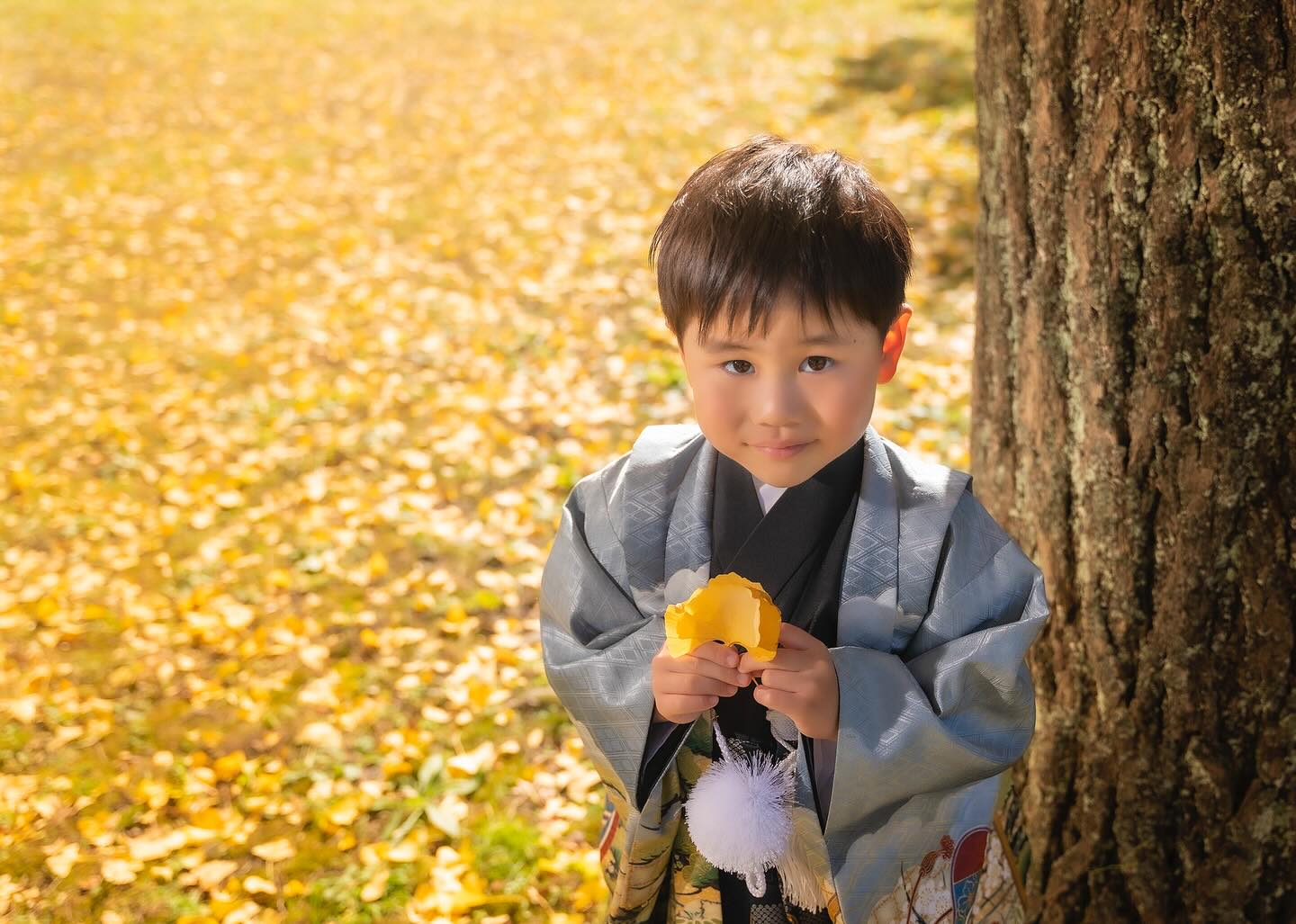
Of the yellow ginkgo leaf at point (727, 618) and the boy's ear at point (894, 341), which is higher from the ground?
the boy's ear at point (894, 341)

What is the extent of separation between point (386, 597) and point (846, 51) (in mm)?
8539

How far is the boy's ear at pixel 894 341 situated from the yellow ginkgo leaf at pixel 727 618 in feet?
1.35

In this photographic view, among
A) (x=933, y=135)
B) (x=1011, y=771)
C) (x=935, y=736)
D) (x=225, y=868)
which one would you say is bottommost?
(x=225, y=868)

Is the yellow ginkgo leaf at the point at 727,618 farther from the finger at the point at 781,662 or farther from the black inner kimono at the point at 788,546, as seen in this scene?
the black inner kimono at the point at 788,546

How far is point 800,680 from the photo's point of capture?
170 centimetres

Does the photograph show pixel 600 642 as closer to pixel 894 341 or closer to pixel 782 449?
pixel 782 449

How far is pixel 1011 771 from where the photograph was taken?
2.66 metres

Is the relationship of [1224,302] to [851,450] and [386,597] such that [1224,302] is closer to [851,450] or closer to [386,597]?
[851,450]

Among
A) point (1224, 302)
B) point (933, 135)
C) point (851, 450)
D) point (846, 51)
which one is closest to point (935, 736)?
point (851, 450)

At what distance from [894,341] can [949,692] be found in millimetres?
575

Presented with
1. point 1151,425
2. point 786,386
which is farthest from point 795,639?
point 1151,425

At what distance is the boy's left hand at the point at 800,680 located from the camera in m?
1.70

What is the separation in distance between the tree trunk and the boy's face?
703mm

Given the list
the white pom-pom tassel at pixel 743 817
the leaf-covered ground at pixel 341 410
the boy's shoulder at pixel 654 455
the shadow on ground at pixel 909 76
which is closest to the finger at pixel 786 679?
the white pom-pom tassel at pixel 743 817
